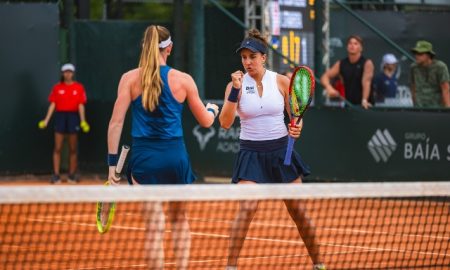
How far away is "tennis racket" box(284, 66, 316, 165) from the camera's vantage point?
7.69 metres

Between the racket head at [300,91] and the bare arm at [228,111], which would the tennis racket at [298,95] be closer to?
the racket head at [300,91]

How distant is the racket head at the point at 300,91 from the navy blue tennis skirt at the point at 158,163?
43.8 inches

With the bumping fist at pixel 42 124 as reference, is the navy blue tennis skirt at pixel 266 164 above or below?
above

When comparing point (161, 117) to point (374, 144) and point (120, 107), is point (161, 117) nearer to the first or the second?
point (120, 107)

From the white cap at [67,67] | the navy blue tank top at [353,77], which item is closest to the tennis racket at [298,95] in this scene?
the navy blue tank top at [353,77]

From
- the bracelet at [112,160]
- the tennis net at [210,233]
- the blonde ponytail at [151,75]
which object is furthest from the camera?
the bracelet at [112,160]

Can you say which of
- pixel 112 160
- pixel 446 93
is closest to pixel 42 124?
pixel 446 93

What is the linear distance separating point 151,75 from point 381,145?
23.4ft

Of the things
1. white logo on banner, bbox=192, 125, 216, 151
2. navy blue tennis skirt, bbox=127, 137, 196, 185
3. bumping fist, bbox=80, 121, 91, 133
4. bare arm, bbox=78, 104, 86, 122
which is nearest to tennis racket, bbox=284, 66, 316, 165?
navy blue tennis skirt, bbox=127, 137, 196, 185

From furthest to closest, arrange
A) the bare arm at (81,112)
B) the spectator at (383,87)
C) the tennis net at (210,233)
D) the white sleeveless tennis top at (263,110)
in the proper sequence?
the bare arm at (81,112) → the spectator at (383,87) → the white sleeveless tennis top at (263,110) → the tennis net at (210,233)

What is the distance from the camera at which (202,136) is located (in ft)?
50.4

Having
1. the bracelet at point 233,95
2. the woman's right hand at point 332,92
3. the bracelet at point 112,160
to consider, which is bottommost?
the woman's right hand at point 332,92

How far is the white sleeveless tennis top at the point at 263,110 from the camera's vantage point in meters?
7.68

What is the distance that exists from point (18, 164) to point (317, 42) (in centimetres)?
462
